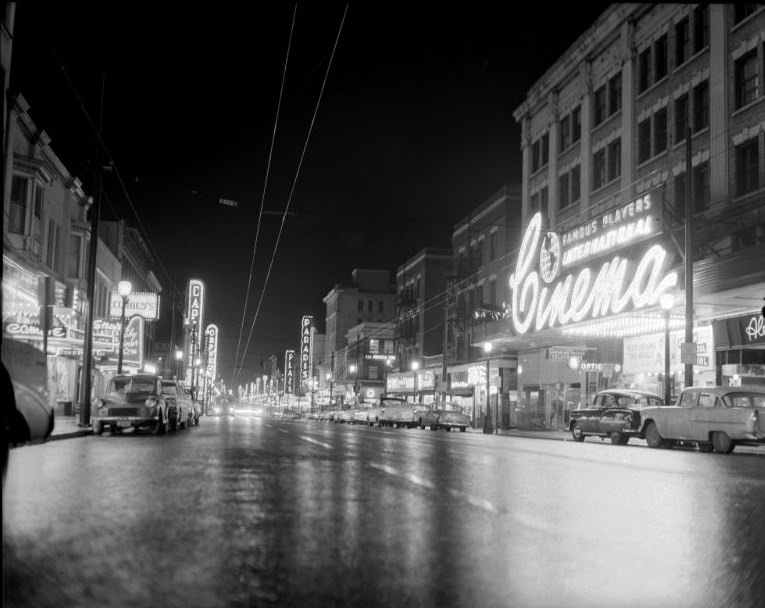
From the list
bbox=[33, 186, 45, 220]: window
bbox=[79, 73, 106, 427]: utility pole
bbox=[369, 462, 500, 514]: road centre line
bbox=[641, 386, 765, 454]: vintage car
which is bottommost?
bbox=[369, 462, 500, 514]: road centre line

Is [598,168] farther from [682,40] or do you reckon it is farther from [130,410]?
[130,410]

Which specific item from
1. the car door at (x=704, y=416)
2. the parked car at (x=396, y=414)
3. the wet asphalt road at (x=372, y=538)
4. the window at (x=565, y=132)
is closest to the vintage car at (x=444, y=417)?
the parked car at (x=396, y=414)

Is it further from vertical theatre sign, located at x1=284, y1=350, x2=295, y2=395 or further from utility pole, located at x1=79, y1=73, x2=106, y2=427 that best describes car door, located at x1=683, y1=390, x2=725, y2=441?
vertical theatre sign, located at x1=284, y1=350, x2=295, y2=395

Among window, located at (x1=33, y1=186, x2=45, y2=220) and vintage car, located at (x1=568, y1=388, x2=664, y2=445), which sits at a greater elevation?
window, located at (x1=33, y1=186, x2=45, y2=220)

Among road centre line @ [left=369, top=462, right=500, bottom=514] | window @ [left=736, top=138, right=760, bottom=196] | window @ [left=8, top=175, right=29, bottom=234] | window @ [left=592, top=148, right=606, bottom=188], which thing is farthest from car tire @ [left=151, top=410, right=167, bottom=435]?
window @ [left=592, top=148, right=606, bottom=188]

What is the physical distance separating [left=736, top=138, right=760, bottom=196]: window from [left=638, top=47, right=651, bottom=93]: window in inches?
303

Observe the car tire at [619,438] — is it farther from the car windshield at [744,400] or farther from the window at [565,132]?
the window at [565,132]

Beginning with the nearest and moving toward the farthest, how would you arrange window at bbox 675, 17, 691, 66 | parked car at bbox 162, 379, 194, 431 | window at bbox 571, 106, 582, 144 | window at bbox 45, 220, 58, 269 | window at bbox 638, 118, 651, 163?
1. parked car at bbox 162, 379, 194, 431
2. window at bbox 675, 17, 691, 66
3. window at bbox 638, 118, 651, 163
4. window at bbox 45, 220, 58, 269
5. window at bbox 571, 106, 582, 144

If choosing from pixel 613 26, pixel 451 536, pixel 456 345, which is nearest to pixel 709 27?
pixel 613 26

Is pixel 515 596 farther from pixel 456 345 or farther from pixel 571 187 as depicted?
pixel 456 345

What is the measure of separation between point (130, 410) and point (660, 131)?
925 inches

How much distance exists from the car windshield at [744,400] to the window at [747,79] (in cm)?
1196

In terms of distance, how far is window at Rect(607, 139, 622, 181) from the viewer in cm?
3894

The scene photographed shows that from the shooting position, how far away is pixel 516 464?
15.1 metres
